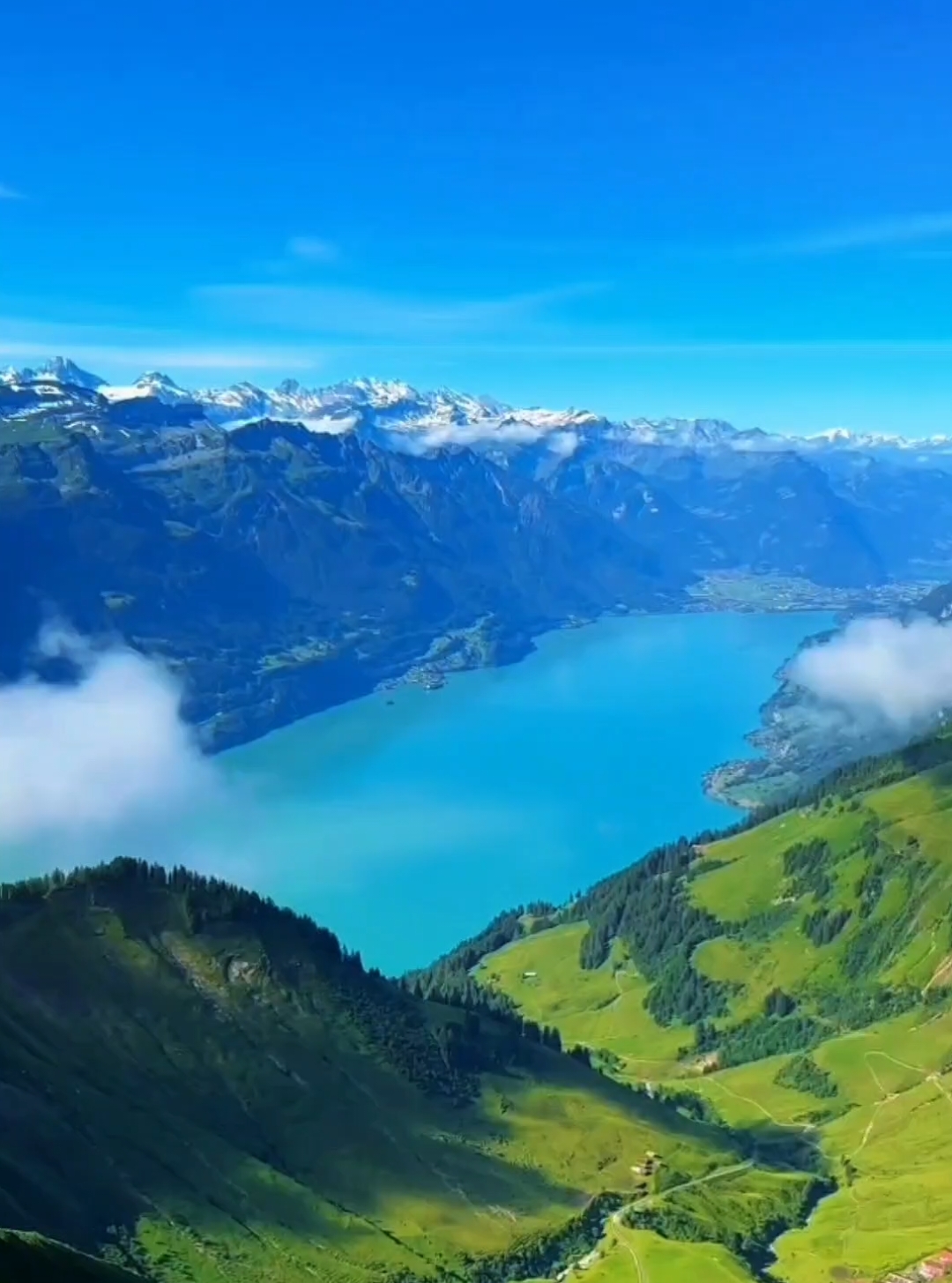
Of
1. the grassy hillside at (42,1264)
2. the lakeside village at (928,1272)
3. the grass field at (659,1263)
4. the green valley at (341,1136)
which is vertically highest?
the green valley at (341,1136)

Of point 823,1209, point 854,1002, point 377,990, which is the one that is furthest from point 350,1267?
point 854,1002

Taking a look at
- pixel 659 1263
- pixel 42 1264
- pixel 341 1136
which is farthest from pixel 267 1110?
pixel 42 1264

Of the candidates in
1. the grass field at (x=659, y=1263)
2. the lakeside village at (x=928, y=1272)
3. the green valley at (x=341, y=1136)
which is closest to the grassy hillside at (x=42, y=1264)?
the green valley at (x=341, y=1136)

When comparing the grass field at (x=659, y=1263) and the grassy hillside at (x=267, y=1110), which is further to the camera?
the grass field at (x=659, y=1263)

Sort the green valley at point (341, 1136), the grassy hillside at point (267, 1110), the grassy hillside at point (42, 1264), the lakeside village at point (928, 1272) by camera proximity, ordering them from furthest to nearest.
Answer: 1. the lakeside village at point (928, 1272)
2. the green valley at point (341, 1136)
3. the grassy hillside at point (267, 1110)
4. the grassy hillside at point (42, 1264)

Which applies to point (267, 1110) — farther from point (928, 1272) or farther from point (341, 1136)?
point (928, 1272)

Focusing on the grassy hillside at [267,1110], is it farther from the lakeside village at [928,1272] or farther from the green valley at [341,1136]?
the lakeside village at [928,1272]

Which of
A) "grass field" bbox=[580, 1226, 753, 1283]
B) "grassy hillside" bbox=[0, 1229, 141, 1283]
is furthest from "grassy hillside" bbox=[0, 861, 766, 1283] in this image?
"grassy hillside" bbox=[0, 1229, 141, 1283]

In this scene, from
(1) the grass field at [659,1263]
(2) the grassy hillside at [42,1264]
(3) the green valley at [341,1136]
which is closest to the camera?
(2) the grassy hillside at [42,1264]

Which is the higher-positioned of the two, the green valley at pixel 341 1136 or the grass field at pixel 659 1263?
the green valley at pixel 341 1136
